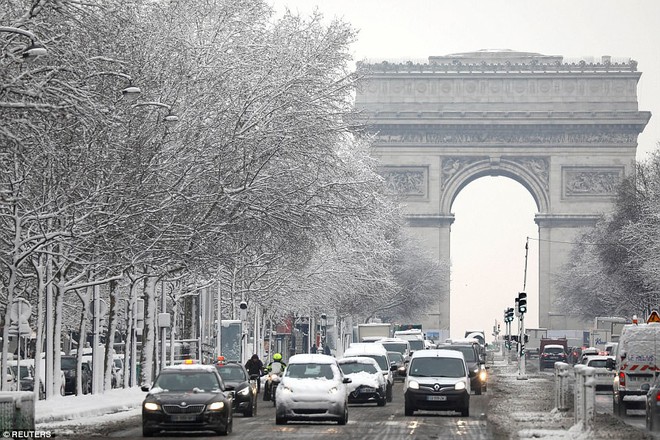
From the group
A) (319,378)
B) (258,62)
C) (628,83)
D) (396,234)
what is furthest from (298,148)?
(628,83)

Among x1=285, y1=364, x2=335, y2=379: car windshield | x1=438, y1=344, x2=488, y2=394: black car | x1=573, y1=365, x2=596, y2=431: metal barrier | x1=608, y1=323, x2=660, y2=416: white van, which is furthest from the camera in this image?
x1=438, y1=344, x2=488, y2=394: black car

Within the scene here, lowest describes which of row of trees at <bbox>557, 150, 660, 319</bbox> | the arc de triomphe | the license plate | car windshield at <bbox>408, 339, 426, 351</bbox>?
the license plate

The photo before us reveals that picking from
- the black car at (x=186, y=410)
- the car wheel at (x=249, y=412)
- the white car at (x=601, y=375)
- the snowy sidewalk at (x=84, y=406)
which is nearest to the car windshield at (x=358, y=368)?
the snowy sidewalk at (x=84, y=406)

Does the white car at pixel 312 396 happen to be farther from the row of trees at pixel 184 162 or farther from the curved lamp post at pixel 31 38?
the curved lamp post at pixel 31 38

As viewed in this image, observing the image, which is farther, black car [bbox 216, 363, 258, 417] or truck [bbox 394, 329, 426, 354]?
truck [bbox 394, 329, 426, 354]

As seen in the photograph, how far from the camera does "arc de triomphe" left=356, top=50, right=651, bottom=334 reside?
139 metres

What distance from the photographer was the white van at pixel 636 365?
47.5 m

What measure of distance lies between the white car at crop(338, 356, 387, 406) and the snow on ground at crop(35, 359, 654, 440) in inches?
130

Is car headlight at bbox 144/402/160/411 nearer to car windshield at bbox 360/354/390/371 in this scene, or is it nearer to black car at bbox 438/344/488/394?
car windshield at bbox 360/354/390/371

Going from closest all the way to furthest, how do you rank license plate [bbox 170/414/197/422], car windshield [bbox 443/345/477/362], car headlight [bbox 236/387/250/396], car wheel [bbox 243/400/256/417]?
license plate [bbox 170/414/197/422]
car headlight [bbox 236/387/250/396]
car wheel [bbox 243/400/256/417]
car windshield [bbox 443/345/477/362]

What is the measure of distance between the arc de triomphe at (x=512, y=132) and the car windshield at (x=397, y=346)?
5452 cm

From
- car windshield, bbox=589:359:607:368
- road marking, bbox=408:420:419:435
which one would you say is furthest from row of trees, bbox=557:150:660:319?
road marking, bbox=408:420:419:435

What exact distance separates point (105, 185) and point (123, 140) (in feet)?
4.51

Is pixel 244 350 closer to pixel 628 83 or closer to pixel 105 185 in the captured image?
pixel 105 185
